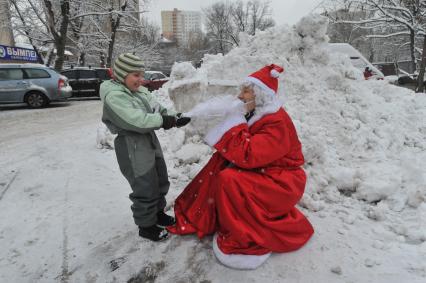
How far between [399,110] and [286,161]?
14.6 ft

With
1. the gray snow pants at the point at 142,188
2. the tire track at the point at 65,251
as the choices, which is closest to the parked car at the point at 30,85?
the tire track at the point at 65,251

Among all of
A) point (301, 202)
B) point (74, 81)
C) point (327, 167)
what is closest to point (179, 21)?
point (74, 81)

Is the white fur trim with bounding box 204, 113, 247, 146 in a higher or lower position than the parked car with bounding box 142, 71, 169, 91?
higher

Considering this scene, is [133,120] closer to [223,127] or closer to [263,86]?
[223,127]

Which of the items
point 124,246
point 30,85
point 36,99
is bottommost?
point 36,99

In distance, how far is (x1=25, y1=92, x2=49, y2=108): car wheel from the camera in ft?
39.8

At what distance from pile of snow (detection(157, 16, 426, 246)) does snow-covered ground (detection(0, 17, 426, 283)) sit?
2 cm

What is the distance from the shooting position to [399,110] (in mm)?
6098

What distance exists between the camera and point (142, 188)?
8.96ft

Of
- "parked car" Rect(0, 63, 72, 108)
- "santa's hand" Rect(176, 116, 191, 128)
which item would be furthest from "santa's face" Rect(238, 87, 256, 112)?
"parked car" Rect(0, 63, 72, 108)

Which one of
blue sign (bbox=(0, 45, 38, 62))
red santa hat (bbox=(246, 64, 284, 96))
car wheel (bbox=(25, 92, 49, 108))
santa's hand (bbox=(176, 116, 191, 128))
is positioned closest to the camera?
red santa hat (bbox=(246, 64, 284, 96))

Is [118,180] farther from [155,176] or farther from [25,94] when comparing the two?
[25,94]

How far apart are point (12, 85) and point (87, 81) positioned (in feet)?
16.4

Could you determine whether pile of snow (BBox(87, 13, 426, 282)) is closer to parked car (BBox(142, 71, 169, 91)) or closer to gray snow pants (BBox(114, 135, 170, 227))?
gray snow pants (BBox(114, 135, 170, 227))
